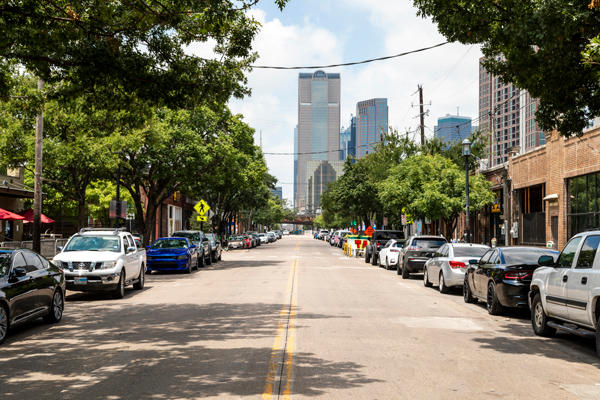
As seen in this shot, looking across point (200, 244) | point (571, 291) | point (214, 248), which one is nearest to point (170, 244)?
point (200, 244)

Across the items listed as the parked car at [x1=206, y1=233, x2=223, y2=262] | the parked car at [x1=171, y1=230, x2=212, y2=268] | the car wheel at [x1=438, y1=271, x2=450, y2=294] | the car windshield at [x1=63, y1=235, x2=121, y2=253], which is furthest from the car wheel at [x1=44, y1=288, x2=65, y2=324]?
the parked car at [x1=206, y1=233, x2=223, y2=262]

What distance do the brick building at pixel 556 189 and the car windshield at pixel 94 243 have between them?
15806mm

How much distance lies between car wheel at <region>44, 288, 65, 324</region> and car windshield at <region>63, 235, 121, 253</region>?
4.55 meters

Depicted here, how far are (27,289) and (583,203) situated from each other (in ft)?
74.8

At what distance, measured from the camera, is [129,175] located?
33.4m

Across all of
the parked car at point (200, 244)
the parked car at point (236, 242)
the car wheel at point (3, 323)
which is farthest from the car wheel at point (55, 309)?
the parked car at point (236, 242)

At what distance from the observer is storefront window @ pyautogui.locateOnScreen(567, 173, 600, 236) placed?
25078mm

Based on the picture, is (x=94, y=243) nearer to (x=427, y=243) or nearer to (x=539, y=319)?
(x=539, y=319)

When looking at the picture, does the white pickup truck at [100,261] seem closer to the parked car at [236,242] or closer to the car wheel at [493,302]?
the car wheel at [493,302]

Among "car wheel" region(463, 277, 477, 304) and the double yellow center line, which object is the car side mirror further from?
"car wheel" region(463, 277, 477, 304)

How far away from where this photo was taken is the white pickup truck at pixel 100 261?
15.7 m

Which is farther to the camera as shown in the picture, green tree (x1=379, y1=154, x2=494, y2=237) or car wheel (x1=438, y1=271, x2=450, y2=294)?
green tree (x1=379, y1=154, x2=494, y2=237)

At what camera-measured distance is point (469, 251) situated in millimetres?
17734

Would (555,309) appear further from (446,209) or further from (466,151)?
(446,209)
